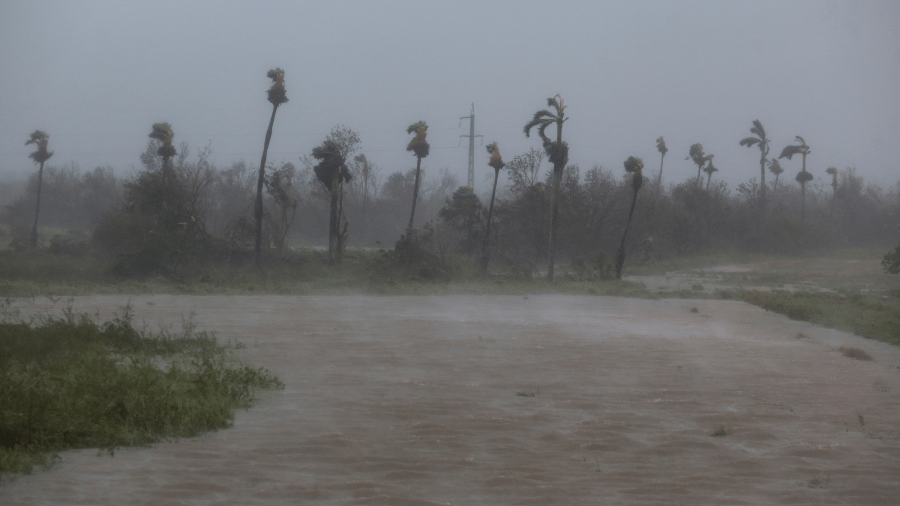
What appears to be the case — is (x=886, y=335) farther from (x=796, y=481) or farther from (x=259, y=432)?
(x=259, y=432)

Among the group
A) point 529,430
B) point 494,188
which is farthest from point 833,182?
point 529,430

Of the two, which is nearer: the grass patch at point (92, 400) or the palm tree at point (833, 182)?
the grass patch at point (92, 400)

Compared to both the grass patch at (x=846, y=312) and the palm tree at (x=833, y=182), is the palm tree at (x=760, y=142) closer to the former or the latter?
the palm tree at (x=833, y=182)

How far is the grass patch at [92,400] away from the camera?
5984 millimetres

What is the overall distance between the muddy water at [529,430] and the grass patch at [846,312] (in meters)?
2.01

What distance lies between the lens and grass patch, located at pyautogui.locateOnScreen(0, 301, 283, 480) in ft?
19.6

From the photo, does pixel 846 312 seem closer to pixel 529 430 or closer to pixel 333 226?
pixel 529 430

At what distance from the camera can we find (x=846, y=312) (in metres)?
19.8

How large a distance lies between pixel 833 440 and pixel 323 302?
57.5 feet

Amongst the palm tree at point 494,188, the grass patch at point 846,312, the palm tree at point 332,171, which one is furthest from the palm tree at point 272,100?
the grass patch at point 846,312

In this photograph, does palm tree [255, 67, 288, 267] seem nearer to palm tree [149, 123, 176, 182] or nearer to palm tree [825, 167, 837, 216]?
palm tree [149, 123, 176, 182]

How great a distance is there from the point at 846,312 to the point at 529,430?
1557cm

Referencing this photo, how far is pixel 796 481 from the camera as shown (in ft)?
18.9

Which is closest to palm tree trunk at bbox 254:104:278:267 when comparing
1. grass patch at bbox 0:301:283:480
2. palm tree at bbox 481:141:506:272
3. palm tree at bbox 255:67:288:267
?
palm tree at bbox 255:67:288:267
